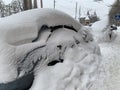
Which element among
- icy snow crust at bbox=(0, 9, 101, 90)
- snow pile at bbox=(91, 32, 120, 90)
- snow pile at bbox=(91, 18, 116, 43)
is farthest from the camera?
snow pile at bbox=(91, 18, 116, 43)

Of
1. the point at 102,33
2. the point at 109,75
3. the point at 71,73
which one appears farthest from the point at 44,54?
the point at 102,33

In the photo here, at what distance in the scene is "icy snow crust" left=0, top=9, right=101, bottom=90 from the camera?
4.07 meters

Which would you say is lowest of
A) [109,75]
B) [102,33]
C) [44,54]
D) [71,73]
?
[102,33]

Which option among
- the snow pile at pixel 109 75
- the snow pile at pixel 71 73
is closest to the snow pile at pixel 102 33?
the snow pile at pixel 109 75

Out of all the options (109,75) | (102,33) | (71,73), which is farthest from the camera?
(102,33)

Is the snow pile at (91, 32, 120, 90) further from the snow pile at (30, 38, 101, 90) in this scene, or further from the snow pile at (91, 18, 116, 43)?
the snow pile at (91, 18, 116, 43)

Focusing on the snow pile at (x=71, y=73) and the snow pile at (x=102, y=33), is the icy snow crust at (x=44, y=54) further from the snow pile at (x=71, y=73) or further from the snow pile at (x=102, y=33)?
the snow pile at (x=102, y=33)

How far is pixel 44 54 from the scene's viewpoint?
173 inches

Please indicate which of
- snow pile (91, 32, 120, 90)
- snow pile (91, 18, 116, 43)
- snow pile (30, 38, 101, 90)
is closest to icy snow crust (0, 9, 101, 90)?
snow pile (30, 38, 101, 90)

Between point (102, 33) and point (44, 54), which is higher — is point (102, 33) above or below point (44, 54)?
below

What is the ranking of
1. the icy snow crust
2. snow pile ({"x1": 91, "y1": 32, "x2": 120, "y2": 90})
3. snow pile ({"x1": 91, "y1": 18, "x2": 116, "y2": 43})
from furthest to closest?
snow pile ({"x1": 91, "y1": 18, "x2": 116, "y2": 43}) → snow pile ({"x1": 91, "y1": 32, "x2": 120, "y2": 90}) → the icy snow crust

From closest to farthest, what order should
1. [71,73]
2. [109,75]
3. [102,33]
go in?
[71,73], [109,75], [102,33]

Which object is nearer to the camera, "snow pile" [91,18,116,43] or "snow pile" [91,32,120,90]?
"snow pile" [91,32,120,90]

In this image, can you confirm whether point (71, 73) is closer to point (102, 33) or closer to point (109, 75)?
point (109, 75)
